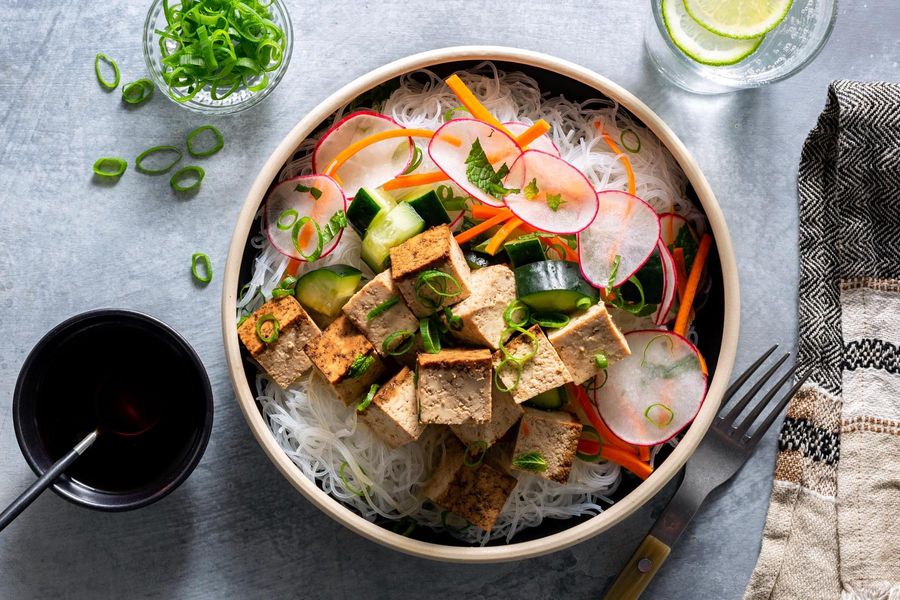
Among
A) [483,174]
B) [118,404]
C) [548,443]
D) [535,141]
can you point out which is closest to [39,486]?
[118,404]

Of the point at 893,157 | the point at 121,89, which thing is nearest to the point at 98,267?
the point at 121,89

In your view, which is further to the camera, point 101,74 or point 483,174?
point 101,74

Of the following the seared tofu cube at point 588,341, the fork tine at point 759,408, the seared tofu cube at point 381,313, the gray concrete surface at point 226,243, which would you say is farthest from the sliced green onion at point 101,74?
the fork tine at point 759,408

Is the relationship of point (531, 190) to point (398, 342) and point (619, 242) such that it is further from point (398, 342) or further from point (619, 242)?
point (398, 342)

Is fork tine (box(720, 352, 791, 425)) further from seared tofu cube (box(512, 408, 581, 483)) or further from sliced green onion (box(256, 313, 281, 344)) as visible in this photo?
sliced green onion (box(256, 313, 281, 344))

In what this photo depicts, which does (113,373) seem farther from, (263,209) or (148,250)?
(263,209)

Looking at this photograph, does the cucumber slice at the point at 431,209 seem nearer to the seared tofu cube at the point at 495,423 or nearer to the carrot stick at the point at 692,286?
the seared tofu cube at the point at 495,423
